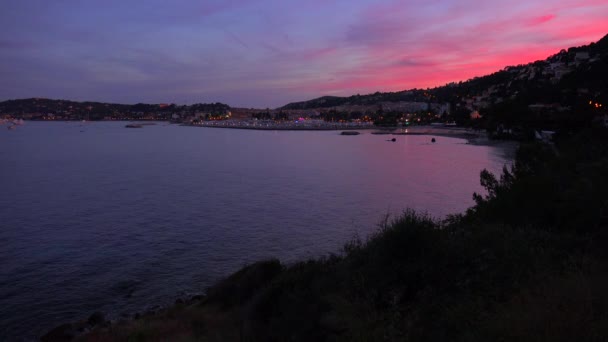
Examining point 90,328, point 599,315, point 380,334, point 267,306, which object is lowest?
point 90,328

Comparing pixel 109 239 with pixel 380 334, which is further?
pixel 109 239

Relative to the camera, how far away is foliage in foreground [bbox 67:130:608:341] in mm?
4574

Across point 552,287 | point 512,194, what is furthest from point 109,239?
point 552,287

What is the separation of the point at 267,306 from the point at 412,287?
3056 mm

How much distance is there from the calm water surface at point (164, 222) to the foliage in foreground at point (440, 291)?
3.05m

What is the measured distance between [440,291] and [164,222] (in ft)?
57.0

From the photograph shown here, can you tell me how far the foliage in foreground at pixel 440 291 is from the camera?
4.57 metres

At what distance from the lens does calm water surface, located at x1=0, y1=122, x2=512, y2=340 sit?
42.5 feet

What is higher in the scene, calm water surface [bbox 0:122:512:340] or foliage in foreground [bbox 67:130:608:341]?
foliage in foreground [bbox 67:130:608:341]

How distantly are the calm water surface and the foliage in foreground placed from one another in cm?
305

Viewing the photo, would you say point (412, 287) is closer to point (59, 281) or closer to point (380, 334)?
point (380, 334)

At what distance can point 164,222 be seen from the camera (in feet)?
69.1

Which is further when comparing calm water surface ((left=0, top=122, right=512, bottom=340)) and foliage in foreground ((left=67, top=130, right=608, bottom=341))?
calm water surface ((left=0, top=122, right=512, bottom=340))

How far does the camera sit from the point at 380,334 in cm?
510
